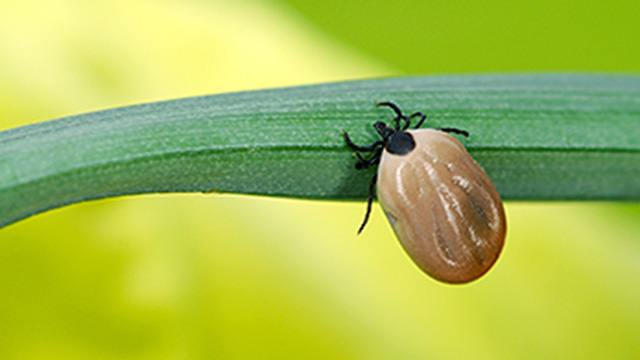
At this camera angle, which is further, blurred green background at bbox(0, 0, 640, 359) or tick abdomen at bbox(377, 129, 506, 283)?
blurred green background at bbox(0, 0, 640, 359)

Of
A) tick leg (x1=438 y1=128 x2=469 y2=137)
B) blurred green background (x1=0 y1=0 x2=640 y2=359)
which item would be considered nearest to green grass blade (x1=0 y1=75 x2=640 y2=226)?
tick leg (x1=438 y1=128 x2=469 y2=137)

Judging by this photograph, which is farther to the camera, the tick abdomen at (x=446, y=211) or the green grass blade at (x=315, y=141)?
the tick abdomen at (x=446, y=211)

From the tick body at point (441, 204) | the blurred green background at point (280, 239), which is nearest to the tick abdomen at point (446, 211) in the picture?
the tick body at point (441, 204)

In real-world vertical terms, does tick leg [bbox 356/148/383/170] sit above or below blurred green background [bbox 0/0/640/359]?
below

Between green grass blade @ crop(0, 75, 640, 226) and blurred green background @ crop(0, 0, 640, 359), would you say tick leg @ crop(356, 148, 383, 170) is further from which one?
blurred green background @ crop(0, 0, 640, 359)

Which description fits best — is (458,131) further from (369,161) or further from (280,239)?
(280,239)

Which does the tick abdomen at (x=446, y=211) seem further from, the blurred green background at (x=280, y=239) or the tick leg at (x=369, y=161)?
the blurred green background at (x=280, y=239)
